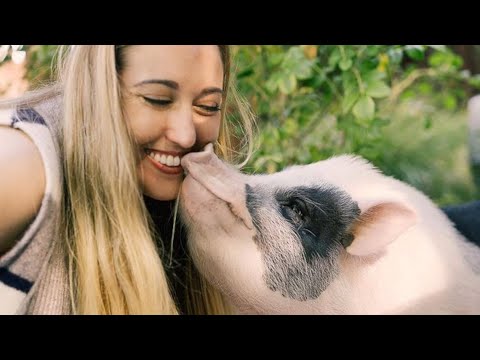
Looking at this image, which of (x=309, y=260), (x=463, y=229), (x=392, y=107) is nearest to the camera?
(x=309, y=260)

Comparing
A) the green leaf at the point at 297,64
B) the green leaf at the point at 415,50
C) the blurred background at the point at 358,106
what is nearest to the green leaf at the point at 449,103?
the blurred background at the point at 358,106

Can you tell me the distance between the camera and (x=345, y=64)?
218 cm

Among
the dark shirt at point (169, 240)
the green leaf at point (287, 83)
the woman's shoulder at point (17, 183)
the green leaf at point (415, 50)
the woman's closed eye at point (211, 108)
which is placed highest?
the green leaf at point (415, 50)

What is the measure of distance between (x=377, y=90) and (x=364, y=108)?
0.08 meters

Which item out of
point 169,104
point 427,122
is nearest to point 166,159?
point 169,104

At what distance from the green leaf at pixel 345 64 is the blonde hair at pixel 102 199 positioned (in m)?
0.86

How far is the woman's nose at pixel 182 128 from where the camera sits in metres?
1.69

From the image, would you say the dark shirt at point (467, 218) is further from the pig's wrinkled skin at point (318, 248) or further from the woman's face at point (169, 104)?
the woman's face at point (169, 104)

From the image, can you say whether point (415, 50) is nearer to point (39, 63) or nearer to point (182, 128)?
point (182, 128)

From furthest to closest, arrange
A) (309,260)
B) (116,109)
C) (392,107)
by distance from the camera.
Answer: (392,107) < (309,260) < (116,109)
